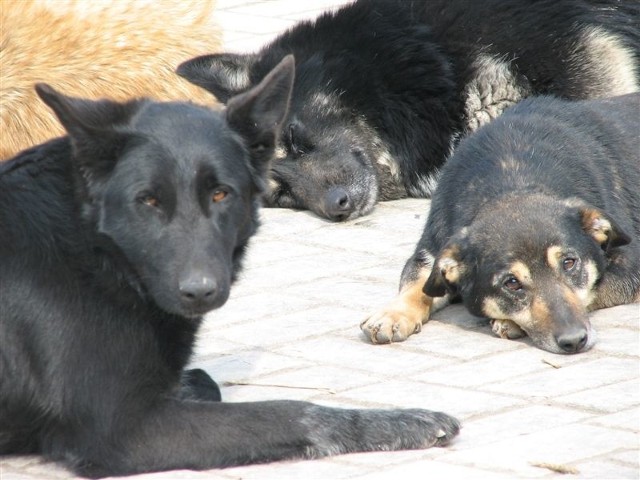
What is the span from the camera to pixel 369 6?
332 inches

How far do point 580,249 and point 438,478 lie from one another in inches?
78.3

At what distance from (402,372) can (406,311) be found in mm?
632

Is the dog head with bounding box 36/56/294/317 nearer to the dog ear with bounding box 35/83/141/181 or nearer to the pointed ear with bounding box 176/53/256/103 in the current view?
the dog ear with bounding box 35/83/141/181

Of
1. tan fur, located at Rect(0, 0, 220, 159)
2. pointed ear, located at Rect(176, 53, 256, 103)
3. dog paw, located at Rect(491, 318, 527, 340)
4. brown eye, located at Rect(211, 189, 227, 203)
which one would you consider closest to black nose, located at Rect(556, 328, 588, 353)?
dog paw, located at Rect(491, 318, 527, 340)

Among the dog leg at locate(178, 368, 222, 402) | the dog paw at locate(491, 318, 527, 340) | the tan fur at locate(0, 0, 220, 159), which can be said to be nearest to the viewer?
the dog leg at locate(178, 368, 222, 402)

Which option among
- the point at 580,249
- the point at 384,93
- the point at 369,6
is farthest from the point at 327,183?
the point at 580,249

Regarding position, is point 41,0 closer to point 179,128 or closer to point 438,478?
point 179,128

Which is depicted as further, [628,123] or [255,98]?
[628,123]

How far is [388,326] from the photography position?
17.7 feet

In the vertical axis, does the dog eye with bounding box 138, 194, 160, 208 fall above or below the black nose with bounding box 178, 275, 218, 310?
above

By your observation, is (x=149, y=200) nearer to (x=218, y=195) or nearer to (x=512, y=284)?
(x=218, y=195)

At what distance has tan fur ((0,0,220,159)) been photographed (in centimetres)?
757

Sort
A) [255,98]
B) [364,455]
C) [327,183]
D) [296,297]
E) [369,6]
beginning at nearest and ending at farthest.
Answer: [364,455] → [255,98] → [296,297] → [327,183] → [369,6]

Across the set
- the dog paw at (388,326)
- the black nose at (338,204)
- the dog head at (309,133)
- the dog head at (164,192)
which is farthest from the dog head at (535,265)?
the dog head at (309,133)
